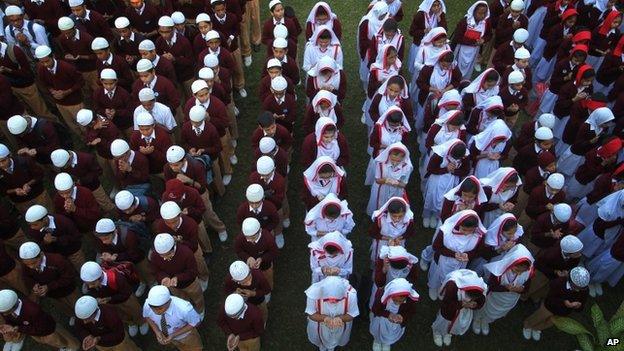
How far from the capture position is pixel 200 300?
798 cm

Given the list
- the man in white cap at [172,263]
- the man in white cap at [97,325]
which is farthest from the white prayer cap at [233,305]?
the man in white cap at [97,325]

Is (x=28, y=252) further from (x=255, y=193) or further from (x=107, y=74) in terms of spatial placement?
(x=107, y=74)

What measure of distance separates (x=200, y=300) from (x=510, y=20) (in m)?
8.71

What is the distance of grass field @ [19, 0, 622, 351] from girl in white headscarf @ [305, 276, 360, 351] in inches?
43.9

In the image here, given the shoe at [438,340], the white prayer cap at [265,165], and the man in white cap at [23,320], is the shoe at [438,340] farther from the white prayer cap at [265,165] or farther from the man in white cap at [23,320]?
the man in white cap at [23,320]

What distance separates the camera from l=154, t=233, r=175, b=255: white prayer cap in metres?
6.78

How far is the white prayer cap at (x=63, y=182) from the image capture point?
24.6ft

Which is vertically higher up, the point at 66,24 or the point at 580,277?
the point at 66,24

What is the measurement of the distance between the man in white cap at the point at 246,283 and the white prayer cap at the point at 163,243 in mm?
895

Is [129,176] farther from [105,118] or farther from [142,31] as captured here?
[142,31]

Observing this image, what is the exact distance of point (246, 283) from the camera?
6.77 m

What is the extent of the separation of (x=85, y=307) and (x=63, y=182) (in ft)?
7.23

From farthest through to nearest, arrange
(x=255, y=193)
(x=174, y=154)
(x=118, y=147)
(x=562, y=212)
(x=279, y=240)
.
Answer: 1. (x=279, y=240)
2. (x=118, y=147)
3. (x=174, y=154)
4. (x=255, y=193)
5. (x=562, y=212)

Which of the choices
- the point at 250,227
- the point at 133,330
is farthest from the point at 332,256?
the point at 133,330
